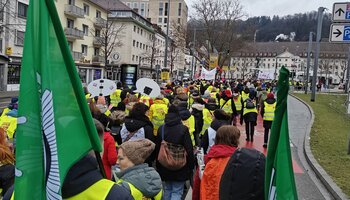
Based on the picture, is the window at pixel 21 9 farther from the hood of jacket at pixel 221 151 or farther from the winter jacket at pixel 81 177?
the winter jacket at pixel 81 177

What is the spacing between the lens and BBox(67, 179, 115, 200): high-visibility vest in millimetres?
2139

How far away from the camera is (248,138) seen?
1293cm

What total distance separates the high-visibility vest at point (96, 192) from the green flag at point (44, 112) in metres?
0.27

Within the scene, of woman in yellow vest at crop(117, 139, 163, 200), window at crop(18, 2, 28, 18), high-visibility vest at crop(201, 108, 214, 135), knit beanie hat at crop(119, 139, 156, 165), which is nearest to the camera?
woman in yellow vest at crop(117, 139, 163, 200)

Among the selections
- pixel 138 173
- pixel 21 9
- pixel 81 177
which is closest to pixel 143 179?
pixel 138 173

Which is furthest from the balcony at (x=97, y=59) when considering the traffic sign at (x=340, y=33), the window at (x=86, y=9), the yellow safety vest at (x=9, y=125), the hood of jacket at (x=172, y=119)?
the hood of jacket at (x=172, y=119)

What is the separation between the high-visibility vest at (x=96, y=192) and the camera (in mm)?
2139

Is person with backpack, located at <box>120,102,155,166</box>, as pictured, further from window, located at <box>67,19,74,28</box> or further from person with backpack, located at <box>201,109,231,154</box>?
window, located at <box>67,19,74,28</box>

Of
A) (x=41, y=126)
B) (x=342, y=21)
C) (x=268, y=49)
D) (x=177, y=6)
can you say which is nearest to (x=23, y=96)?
(x=41, y=126)

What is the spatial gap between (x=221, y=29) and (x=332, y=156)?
4088cm

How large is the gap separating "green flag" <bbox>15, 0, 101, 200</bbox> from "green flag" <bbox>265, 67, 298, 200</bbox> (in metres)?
1.06

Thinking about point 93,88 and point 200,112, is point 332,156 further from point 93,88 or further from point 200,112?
point 93,88

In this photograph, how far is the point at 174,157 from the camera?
5.34 metres

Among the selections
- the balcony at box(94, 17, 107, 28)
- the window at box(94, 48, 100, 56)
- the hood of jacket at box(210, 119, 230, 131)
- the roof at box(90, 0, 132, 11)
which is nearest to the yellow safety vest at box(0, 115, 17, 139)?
the hood of jacket at box(210, 119, 230, 131)
